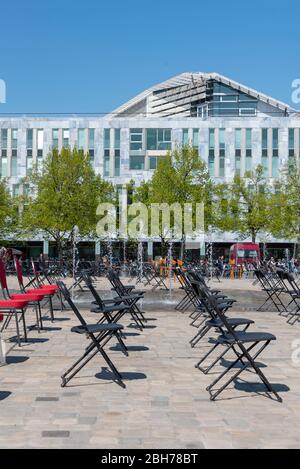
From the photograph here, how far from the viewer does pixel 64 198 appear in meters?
39.6

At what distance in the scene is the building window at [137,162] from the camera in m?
61.4

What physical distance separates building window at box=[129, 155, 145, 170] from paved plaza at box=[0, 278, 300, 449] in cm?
5265

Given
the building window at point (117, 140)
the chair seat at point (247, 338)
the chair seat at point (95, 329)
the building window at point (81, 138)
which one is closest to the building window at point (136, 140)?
the building window at point (117, 140)

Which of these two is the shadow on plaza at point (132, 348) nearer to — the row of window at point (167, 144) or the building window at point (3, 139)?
the row of window at point (167, 144)

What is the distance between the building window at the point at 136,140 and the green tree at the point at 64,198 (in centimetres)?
1945

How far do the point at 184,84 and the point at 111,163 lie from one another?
2054 inches

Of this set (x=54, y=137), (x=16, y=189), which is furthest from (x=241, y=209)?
(x=16, y=189)

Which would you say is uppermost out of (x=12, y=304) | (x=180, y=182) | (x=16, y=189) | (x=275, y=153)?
(x=275, y=153)

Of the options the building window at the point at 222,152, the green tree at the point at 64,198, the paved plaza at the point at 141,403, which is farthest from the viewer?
the building window at the point at 222,152

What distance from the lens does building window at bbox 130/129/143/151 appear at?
61.7 meters

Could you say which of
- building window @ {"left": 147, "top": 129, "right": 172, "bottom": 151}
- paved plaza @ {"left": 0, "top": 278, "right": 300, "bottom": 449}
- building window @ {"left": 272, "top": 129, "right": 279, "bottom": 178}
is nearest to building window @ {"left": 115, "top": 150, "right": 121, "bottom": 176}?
building window @ {"left": 147, "top": 129, "right": 172, "bottom": 151}

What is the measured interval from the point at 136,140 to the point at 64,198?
23.8m

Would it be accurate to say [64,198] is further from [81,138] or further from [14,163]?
[14,163]
